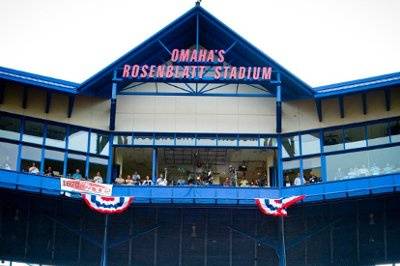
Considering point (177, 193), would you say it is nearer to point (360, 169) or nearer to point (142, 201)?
point (142, 201)

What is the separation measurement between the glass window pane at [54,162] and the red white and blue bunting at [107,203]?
404 cm

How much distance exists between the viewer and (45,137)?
36438 mm

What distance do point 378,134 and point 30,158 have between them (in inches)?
753

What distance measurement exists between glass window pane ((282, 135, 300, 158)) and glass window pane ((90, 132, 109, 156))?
10201 millimetres

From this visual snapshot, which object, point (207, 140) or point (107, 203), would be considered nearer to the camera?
point (107, 203)

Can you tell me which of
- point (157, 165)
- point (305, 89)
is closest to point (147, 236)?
point (157, 165)

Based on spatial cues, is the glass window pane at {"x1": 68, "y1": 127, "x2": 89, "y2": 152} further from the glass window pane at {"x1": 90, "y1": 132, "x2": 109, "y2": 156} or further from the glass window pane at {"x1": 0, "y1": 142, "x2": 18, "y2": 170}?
the glass window pane at {"x1": 0, "y1": 142, "x2": 18, "y2": 170}

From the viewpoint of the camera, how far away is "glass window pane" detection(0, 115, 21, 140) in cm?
3547

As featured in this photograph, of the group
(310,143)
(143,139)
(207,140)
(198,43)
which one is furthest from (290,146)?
(143,139)

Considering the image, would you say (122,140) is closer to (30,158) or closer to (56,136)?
(56,136)

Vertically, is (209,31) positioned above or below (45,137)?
above

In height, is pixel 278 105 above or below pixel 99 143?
above

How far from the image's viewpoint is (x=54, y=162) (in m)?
36.2

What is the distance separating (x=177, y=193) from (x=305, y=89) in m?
9.45
